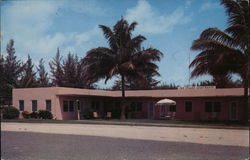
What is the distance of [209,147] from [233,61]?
28.2 feet

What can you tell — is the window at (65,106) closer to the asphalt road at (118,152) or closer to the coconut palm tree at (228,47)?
the coconut palm tree at (228,47)

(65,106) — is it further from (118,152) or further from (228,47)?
(118,152)

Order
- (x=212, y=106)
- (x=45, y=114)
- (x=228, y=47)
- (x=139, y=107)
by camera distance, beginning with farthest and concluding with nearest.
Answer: (x=139, y=107) → (x=212, y=106) → (x=45, y=114) → (x=228, y=47)

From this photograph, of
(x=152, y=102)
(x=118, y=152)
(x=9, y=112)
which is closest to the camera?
(x=118, y=152)

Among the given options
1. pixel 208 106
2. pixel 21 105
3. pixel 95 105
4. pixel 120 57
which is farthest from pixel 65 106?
pixel 208 106

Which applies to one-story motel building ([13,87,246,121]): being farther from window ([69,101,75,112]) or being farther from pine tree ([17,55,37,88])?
pine tree ([17,55,37,88])

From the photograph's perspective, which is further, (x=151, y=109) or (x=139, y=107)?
(x=139, y=107)

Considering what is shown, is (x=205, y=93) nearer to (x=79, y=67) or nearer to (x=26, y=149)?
(x=79, y=67)

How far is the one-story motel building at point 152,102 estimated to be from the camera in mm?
26312

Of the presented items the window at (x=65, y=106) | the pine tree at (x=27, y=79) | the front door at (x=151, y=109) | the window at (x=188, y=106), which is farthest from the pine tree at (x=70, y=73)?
the window at (x=188, y=106)

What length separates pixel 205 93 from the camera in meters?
26.7

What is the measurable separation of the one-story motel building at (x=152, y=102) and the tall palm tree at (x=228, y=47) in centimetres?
758

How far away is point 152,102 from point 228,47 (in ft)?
42.8

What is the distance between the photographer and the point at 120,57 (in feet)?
84.2
